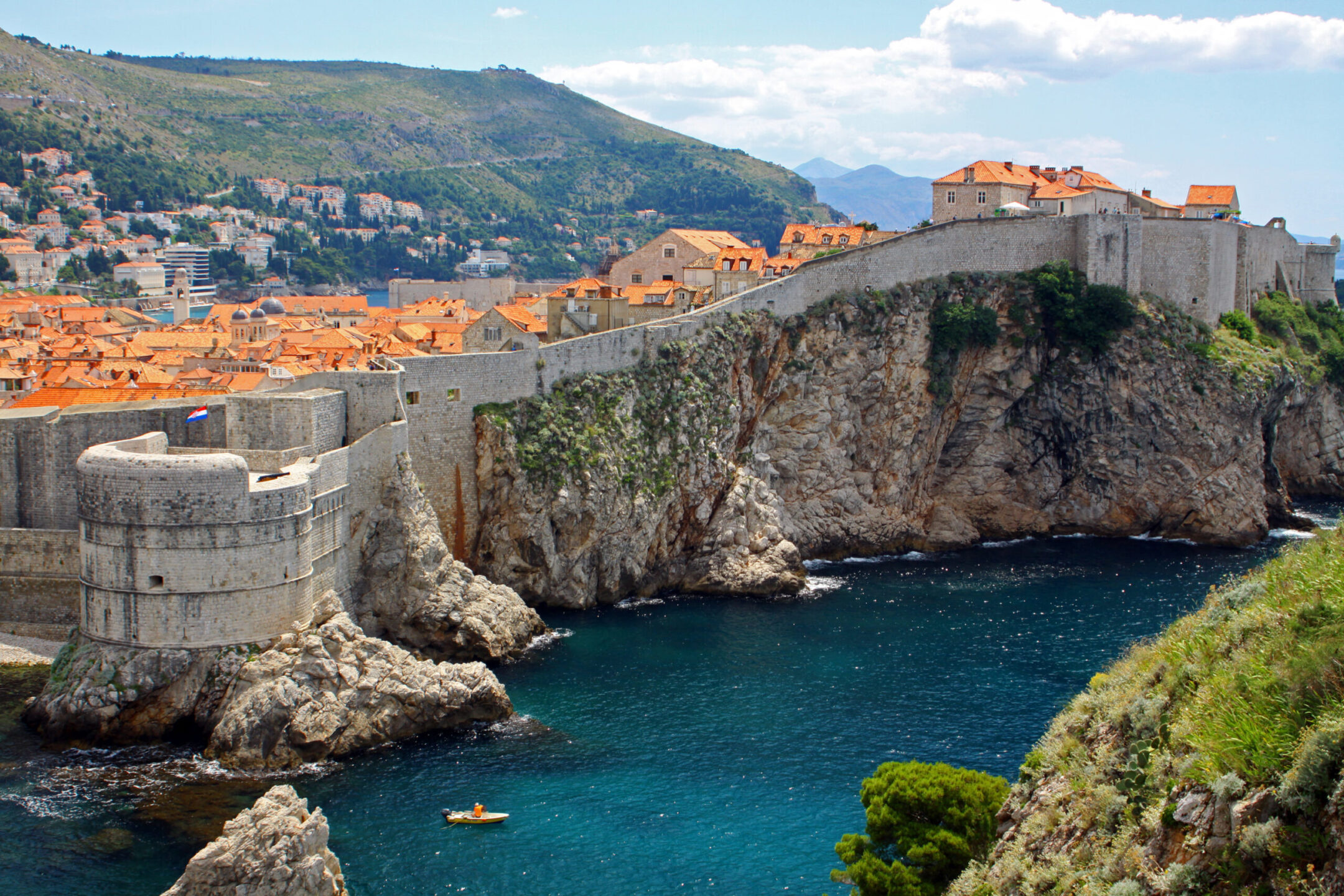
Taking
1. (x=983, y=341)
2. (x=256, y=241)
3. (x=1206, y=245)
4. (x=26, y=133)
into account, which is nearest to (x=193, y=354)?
(x=983, y=341)

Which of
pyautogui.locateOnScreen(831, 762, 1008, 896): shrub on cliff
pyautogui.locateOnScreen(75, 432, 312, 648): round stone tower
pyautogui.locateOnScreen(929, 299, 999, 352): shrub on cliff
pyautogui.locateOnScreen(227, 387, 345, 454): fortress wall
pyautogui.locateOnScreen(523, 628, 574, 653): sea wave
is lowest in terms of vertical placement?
pyautogui.locateOnScreen(523, 628, 574, 653): sea wave

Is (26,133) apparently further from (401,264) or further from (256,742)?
(256,742)

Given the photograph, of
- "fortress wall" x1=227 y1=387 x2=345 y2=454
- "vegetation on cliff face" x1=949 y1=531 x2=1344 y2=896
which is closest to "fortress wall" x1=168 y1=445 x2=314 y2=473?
"fortress wall" x1=227 y1=387 x2=345 y2=454

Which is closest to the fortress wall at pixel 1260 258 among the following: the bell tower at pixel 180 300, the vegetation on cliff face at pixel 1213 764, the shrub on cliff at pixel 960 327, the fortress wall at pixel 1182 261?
the fortress wall at pixel 1182 261

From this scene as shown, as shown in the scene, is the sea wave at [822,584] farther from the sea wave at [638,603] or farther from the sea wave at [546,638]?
the sea wave at [546,638]

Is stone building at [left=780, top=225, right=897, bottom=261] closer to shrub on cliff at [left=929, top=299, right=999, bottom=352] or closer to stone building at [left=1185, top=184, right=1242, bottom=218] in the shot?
shrub on cliff at [left=929, top=299, right=999, bottom=352]

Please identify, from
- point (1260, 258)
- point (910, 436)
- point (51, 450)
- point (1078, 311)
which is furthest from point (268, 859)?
point (1260, 258)
